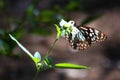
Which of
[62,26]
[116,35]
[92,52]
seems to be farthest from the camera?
[116,35]

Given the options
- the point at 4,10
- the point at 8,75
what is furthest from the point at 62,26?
the point at 8,75

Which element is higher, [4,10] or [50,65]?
[4,10]

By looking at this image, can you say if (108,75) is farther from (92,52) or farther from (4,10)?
(4,10)

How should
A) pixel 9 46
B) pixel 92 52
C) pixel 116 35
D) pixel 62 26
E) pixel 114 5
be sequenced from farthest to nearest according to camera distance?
1. pixel 114 5
2. pixel 116 35
3. pixel 92 52
4. pixel 9 46
5. pixel 62 26

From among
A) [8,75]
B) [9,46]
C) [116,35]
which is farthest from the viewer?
[116,35]

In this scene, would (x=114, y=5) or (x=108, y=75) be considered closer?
(x=108, y=75)

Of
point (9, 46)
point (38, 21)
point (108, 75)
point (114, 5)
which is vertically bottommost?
point (108, 75)

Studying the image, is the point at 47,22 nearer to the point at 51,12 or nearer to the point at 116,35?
the point at 51,12

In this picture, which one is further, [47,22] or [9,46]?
[47,22]

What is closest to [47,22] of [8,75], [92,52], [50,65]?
[50,65]
